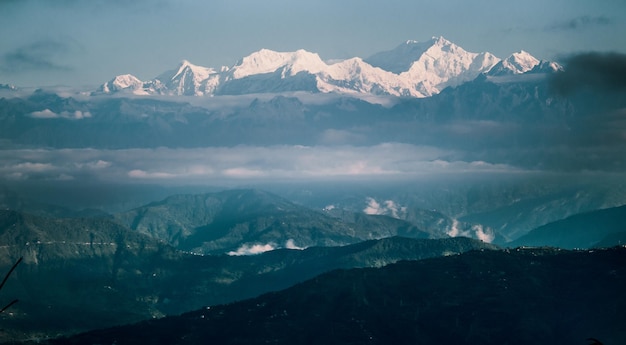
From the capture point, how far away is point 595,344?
40.2 metres

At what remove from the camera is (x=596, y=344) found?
132ft

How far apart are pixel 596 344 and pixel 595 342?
11cm

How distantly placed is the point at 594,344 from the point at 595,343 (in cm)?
23

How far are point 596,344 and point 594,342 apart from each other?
195mm

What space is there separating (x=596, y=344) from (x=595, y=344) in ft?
0.19

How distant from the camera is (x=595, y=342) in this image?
132ft

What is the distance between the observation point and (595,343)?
132 ft

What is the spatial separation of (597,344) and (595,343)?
0.12m

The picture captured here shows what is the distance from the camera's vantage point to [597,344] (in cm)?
4041

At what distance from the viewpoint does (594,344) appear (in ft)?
133

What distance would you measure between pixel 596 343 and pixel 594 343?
1.25 feet

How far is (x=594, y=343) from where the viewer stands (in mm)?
40719

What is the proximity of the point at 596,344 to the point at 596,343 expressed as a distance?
0.10m

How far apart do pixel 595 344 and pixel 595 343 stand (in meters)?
0.13
